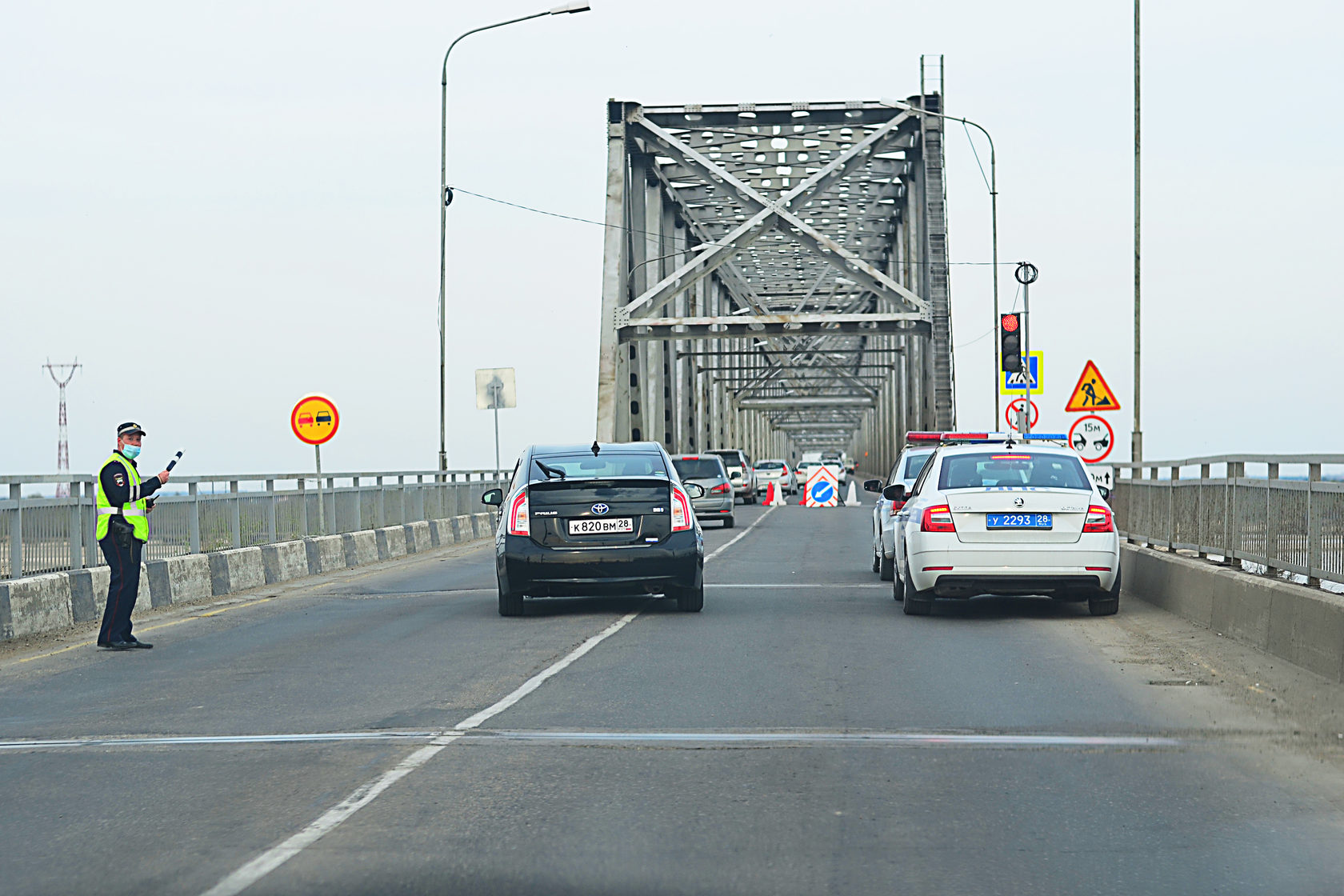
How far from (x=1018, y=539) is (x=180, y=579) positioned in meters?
9.05

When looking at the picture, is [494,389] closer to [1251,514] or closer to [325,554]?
[325,554]

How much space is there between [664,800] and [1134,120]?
28.3 metres

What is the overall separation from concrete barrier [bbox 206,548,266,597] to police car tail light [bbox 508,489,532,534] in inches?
219

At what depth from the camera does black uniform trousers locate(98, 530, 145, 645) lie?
1286 cm

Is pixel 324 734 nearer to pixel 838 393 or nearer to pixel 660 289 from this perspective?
pixel 660 289

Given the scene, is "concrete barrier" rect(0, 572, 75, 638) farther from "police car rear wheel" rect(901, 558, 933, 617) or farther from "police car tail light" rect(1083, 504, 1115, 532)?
"police car tail light" rect(1083, 504, 1115, 532)

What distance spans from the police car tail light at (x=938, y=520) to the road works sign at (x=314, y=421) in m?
11.8

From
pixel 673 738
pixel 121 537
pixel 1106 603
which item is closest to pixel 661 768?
pixel 673 738

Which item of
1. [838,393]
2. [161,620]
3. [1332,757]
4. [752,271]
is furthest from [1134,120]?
[838,393]

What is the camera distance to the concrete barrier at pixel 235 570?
18812mm

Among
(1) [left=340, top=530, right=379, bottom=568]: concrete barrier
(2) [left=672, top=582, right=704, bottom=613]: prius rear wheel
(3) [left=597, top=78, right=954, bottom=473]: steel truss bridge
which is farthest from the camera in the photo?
(3) [left=597, top=78, right=954, bottom=473]: steel truss bridge

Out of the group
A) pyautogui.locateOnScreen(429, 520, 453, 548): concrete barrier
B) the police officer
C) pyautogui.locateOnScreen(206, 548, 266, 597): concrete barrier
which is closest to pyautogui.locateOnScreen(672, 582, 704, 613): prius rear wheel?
the police officer

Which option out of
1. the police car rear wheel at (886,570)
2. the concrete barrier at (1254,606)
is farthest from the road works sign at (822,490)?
the concrete barrier at (1254,606)

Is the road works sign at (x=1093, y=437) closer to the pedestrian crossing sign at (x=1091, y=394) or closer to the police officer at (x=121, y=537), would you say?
the pedestrian crossing sign at (x=1091, y=394)
